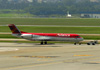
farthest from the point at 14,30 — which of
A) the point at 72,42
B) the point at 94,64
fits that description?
the point at 94,64

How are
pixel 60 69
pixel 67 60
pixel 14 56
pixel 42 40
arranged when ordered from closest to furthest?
pixel 60 69 < pixel 67 60 < pixel 14 56 < pixel 42 40

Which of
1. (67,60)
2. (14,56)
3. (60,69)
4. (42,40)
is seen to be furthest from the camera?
(42,40)

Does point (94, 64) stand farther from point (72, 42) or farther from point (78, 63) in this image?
point (72, 42)

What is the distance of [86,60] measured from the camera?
2250 inches

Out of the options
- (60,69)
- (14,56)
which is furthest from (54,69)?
(14,56)

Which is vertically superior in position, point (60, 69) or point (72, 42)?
point (60, 69)

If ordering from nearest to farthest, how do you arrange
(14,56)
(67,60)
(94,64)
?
(94,64), (67,60), (14,56)

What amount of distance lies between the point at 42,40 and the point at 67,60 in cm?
3730

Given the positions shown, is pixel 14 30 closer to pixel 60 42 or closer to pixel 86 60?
pixel 60 42

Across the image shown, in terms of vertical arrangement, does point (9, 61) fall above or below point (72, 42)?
above

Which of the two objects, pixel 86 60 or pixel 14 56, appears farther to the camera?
pixel 14 56

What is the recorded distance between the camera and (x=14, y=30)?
314 feet

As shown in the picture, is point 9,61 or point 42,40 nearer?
point 9,61

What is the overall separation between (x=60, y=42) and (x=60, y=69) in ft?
169
